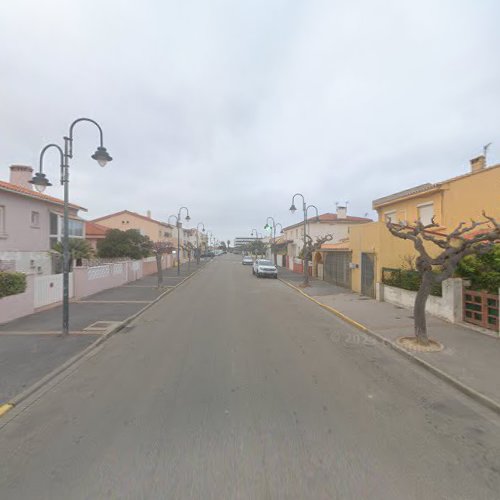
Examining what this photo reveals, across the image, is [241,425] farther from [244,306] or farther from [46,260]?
[46,260]

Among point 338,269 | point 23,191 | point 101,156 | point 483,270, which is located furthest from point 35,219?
point 483,270

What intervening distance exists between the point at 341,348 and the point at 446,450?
405cm

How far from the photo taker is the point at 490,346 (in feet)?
24.2

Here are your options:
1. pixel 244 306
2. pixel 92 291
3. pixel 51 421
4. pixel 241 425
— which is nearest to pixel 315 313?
pixel 244 306

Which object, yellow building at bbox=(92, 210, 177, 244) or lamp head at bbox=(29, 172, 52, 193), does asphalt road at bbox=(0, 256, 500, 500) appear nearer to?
lamp head at bbox=(29, 172, 52, 193)

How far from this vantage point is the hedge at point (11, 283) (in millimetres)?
9906

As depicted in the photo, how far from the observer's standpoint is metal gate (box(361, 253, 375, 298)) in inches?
617


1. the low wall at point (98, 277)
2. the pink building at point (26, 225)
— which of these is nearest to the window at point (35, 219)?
the pink building at point (26, 225)

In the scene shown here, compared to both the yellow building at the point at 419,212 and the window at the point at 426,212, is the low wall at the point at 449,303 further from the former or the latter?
the window at the point at 426,212

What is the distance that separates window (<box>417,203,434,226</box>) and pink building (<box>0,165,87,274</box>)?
20140mm

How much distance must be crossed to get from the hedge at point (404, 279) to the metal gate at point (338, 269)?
4.92 metres

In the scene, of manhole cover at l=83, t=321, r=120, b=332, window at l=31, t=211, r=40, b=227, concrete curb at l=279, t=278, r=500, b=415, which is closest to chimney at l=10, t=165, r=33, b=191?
window at l=31, t=211, r=40, b=227

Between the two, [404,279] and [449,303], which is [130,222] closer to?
[404,279]

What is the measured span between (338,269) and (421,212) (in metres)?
6.79
